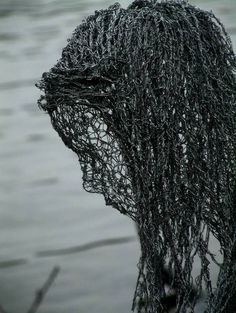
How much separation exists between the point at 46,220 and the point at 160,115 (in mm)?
1005

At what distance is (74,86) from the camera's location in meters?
1.02

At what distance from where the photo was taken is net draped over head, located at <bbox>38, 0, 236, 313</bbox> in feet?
3.23

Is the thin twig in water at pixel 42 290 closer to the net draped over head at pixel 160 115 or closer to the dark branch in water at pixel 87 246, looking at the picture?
the net draped over head at pixel 160 115

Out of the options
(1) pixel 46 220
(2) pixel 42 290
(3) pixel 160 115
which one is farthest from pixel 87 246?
(2) pixel 42 290

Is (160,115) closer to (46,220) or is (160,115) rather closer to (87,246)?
(87,246)

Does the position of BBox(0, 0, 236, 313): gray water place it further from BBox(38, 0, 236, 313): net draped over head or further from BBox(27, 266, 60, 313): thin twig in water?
BBox(27, 266, 60, 313): thin twig in water

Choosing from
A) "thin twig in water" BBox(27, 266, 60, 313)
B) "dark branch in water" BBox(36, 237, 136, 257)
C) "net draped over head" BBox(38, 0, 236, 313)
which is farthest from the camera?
"dark branch in water" BBox(36, 237, 136, 257)

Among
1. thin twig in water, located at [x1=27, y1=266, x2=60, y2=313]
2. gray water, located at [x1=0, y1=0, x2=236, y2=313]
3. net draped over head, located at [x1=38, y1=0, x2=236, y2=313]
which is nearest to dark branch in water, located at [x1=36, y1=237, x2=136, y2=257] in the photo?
gray water, located at [x1=0, y1=0, x2=236, y2=313]

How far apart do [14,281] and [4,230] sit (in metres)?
0.24

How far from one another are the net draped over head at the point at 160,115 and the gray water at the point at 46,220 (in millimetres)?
553

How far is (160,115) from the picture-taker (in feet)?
3.22

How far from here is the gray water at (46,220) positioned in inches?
64.0

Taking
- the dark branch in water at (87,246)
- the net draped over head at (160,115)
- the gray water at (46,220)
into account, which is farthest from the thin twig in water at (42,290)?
the dark branch in water at (87,246)

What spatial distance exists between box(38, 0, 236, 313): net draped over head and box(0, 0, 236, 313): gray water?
21.8 inches
